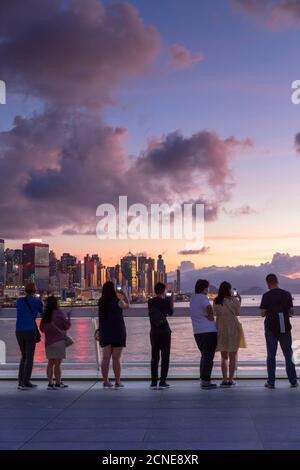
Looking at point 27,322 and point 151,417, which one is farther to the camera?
point 27,322

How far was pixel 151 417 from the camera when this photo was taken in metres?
9.08

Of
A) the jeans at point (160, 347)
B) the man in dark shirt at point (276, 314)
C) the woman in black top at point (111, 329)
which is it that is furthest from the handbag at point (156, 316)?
the man in dark shirt at point (276, 314)

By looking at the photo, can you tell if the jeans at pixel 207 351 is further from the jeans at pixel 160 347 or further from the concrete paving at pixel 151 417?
the jeans at pixel 160 347

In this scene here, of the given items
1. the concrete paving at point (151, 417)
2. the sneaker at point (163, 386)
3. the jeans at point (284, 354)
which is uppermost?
the jeans at point (284, 354)

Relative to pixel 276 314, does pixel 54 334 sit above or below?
below

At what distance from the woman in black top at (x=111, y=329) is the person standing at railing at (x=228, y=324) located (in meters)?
1.53

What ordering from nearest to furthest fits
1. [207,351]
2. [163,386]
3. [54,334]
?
[163,386] → [207,351] → [54,334]

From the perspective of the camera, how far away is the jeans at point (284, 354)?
464 inches

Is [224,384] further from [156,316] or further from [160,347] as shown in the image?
[156,316]

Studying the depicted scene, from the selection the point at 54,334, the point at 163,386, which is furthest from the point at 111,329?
the point at 163,386

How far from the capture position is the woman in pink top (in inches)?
478

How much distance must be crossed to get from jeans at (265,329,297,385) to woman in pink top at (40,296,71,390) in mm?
3238

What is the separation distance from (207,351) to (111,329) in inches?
61.7
